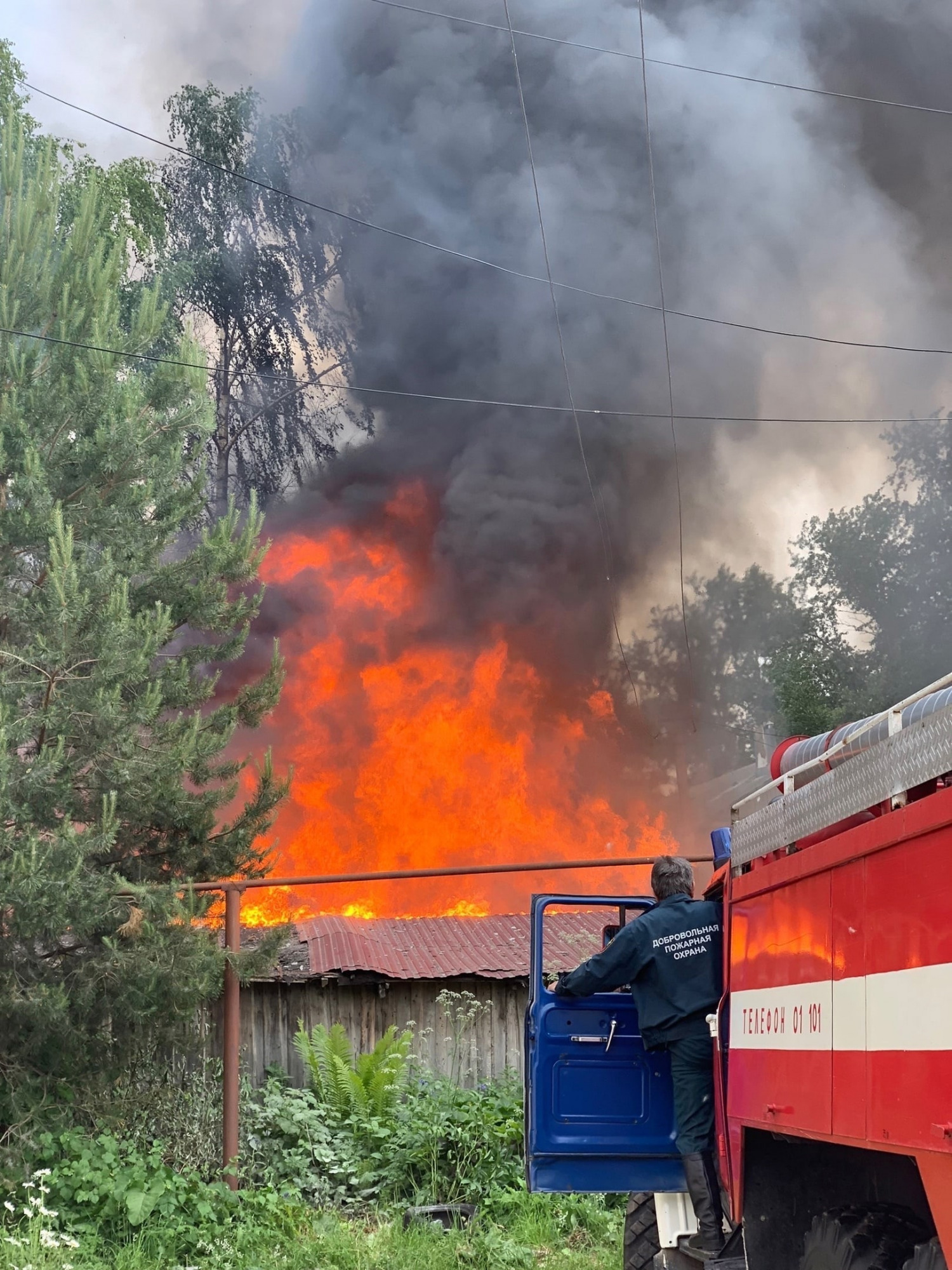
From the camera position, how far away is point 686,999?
5203mm

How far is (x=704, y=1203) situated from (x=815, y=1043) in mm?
2041

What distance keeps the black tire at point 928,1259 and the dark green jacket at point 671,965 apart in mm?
1957

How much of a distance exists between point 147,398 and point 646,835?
14.3 m

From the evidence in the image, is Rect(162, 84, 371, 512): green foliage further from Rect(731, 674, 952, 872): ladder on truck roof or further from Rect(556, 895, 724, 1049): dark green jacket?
Rect(731, 674, 952, 872): ladder on truck roof

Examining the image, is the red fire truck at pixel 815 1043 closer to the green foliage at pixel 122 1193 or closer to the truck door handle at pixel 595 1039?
the truck door handle at pixel 595 1039

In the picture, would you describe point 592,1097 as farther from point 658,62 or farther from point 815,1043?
point 658,62

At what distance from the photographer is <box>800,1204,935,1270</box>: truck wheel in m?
3.44

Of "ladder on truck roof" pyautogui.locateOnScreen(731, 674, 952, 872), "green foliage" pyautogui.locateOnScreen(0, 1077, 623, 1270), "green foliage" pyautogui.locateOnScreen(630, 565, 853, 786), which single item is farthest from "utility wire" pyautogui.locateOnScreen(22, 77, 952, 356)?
"ladder on truck roof" pyautogui.locateOnScreen(731, 674, 952, 872)

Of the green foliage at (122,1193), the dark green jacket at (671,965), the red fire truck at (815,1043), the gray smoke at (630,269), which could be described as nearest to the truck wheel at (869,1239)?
the red fire truck at (815,1043)

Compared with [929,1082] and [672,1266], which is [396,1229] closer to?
[672,1266]

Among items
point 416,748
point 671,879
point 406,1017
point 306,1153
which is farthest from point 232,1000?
point 416,748

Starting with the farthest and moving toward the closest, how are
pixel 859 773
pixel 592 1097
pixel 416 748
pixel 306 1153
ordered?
1. pixel 416 748
2. pixel 306 1153
3. pixel 592 1097
4. pixel 859 773

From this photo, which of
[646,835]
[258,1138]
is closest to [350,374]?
[646,835]

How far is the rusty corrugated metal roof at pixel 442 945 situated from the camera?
12211 mm
